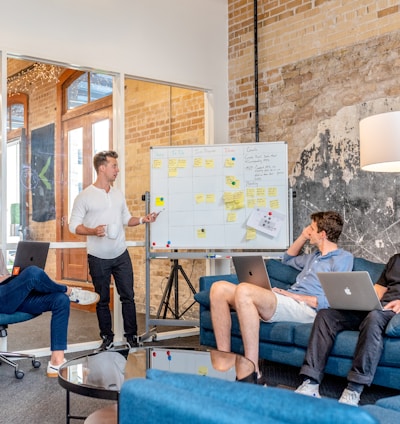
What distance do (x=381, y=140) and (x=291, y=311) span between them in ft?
4.21

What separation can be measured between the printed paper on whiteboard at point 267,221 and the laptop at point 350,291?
5.03 ft

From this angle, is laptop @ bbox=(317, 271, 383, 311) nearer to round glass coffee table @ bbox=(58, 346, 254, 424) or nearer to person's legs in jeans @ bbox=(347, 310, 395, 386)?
person's legs in jeans @ bbox=(347, 310, 395, 386)

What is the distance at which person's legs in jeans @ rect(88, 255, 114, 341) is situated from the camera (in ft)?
16.0

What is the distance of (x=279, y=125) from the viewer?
546cm

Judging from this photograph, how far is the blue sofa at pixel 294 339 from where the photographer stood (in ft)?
10.5

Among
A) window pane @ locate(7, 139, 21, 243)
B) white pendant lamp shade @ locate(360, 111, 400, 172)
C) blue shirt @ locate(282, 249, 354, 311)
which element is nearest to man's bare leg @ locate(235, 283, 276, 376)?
blue shirt @ locate(282, 249, 354, 311)

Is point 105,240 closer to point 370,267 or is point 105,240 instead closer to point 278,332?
point 278,332

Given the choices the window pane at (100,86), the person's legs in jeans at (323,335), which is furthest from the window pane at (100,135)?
the person's legs in jeans at (323,335)

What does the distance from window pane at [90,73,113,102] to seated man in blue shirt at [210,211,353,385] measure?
236 centimetres

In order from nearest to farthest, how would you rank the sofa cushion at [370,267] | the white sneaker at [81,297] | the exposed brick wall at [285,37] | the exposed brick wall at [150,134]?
the sofa cushion at [370,267] < the white sneaker at [81,297] < the exposed brick wall at [285,37] < the exposed brick wall at [150,134]

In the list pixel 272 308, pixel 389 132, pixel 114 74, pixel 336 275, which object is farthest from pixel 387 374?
pixel 114 74

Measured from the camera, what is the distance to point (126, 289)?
500 cm

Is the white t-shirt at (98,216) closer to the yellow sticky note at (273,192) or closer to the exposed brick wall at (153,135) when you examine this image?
the exposed brick wall at (153,135)

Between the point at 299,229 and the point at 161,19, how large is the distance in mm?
2522
